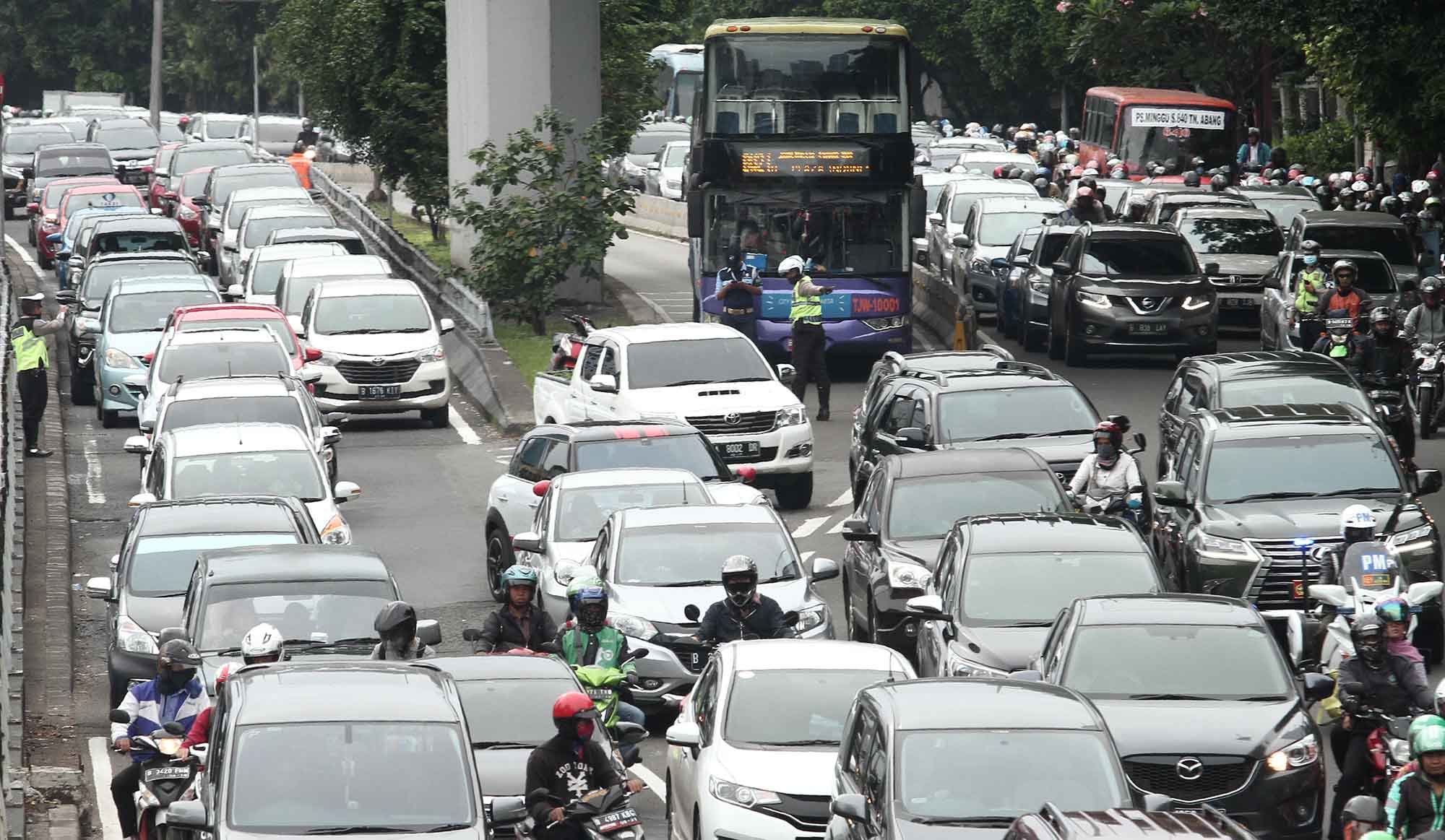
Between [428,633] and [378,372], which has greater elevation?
[428,633]

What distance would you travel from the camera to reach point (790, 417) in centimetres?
2531

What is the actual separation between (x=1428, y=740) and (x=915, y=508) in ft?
26.9

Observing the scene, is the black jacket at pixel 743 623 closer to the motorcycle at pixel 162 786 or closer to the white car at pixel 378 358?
the motorcycle at pixel 162 786

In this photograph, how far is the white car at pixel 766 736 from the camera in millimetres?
12703

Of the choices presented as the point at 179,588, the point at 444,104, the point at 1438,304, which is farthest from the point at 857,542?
the point at 444,104

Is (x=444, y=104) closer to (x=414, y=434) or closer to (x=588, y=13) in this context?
(x=588, y=13)

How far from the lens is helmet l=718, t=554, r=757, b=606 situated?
15.9 meters

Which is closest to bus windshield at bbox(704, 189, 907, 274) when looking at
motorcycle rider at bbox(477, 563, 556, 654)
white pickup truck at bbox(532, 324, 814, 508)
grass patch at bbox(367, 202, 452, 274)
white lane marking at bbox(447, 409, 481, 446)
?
white lane marking at bbox(447, 409, 481, 446)

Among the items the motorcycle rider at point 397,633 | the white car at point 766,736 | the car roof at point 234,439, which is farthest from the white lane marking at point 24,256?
the white car at point 766,736

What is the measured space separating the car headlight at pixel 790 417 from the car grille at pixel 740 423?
0.14 ft

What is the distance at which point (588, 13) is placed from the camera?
133 feet

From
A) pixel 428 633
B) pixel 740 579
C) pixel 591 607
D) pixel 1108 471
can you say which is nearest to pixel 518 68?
pixel 1108 471

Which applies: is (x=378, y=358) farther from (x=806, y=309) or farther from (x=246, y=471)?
(x=246, y=471)

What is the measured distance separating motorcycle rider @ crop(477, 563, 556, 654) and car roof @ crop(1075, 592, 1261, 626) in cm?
358
